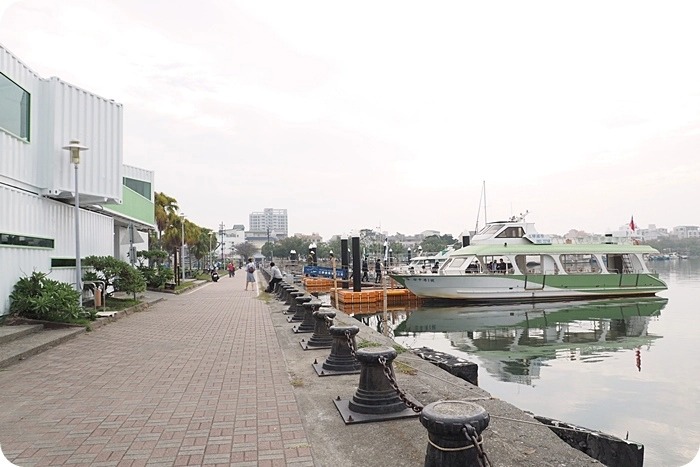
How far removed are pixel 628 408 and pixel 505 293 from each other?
62.3ft

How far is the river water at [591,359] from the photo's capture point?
7.82 meters

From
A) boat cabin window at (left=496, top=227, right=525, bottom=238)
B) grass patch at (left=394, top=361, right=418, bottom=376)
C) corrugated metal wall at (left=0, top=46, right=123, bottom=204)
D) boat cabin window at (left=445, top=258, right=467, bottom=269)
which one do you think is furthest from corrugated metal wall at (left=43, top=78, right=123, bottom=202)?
boat cabin window at (left=496, top=227, right=525, bottom=238)

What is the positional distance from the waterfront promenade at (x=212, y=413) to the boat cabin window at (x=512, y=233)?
22.8 meters

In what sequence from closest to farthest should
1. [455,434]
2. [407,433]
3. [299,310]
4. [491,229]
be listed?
[455,434]
[407,433]
[299,310]
[491,229]

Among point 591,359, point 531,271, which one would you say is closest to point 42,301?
point 591,359

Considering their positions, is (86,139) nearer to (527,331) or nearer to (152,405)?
(152,405)

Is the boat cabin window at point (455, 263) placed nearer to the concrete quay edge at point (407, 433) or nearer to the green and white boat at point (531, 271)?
the green and white boat at point (531, 271)

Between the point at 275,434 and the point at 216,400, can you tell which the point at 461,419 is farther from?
the point at 216,400

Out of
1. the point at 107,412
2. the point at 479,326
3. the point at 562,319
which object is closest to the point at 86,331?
the point at 107,412

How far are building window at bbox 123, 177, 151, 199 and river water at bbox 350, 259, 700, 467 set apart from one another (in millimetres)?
14196

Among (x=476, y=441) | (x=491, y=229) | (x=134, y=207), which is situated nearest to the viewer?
(x=476, y=441)

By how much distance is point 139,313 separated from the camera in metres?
14.4

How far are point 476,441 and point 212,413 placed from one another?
3.08m

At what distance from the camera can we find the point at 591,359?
1287 centimetres
